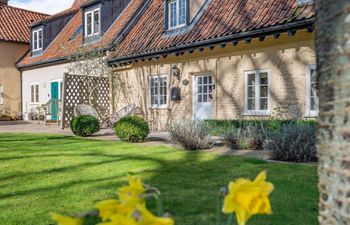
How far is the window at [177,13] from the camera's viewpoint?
14125mm

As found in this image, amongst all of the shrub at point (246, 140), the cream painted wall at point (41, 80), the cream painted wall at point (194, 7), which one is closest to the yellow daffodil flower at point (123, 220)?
the shrub at point (246, 140)

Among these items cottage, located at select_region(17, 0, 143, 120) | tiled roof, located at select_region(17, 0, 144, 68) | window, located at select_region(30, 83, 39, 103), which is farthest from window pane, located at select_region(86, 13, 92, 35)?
window, located at select_region(30, 83, 39, 103)

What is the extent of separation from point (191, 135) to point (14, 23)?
20.1m

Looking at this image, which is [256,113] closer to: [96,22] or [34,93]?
[96,22]

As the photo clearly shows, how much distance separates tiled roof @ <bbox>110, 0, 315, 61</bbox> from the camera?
421 inches

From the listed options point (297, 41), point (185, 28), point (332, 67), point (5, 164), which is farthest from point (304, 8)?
point (332, 67)

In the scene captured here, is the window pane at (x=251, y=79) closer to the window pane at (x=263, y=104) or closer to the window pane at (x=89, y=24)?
the window pane at (x=263, y=104)

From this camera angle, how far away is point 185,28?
13.9 metres

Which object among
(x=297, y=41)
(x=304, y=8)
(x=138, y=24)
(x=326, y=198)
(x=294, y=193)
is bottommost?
(x=294, y=193)

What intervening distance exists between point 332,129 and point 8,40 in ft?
80.6

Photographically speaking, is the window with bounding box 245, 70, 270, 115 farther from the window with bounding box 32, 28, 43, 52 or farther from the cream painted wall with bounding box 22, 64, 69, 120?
the window with bounding box 32, 28, 43, 52

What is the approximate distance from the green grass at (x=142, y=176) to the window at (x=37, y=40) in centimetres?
1556

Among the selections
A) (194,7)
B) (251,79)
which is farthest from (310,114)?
(194,7)

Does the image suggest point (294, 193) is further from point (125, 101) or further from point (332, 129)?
point (125, 101)
